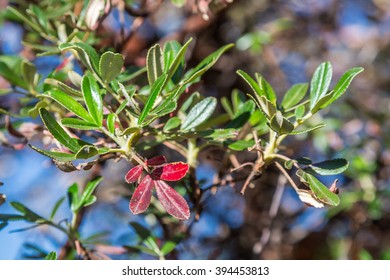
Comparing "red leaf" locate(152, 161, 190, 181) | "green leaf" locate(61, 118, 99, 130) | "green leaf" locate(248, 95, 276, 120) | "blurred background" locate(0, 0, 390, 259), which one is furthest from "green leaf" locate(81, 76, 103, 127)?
"blurred background" locate(0, 0, 390, 259)

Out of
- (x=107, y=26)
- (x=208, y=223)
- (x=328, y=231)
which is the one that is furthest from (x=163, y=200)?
(x=328, y=231)

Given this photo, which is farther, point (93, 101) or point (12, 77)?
point (12, 77)

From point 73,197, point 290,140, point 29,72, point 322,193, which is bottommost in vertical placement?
point 290,140

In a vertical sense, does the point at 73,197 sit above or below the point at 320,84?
below

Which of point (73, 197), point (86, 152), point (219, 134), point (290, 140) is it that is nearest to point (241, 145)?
point (219, 134)

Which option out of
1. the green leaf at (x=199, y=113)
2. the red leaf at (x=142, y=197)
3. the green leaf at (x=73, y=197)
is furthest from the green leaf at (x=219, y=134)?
the green leaf at (x=73, y=197)

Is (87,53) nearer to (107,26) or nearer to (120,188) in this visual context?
(107,26)

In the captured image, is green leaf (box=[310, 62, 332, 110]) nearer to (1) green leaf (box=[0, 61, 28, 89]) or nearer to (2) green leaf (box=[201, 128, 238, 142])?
(2) green leaf (box=[201, 128, 238, 142])

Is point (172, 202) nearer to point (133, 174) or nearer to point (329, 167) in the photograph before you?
point (133, 174)
